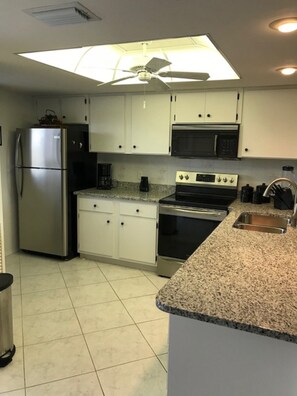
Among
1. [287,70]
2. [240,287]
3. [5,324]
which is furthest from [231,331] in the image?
[287,70]

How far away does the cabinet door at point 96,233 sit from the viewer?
3953mm

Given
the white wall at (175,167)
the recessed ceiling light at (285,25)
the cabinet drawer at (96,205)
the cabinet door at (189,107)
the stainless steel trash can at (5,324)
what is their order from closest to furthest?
the recessed ceiling light at (285,25), the stainless steel trash can at (5,324), the cabinet door at (189,107), the white wall at (175,167), the cabinet drawer at (96,205)

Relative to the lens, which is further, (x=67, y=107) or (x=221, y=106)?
(x=67, y=107)

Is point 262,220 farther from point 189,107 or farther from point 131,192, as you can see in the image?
point 131,192

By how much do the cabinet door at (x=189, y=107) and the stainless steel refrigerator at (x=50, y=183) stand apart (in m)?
1.24

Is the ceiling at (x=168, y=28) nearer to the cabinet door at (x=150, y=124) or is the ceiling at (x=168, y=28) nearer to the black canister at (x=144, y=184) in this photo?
the cabinet door at (x=150, y=124)

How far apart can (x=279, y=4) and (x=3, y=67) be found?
2.20 meters

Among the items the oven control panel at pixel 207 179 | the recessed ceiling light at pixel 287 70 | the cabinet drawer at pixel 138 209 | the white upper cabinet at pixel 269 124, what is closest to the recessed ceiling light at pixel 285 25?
the recessed ceiling light at pixel 287 70

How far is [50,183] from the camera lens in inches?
154

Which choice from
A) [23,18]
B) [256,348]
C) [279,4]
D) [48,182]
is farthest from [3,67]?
[256,348]

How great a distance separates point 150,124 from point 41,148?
134 centimetres

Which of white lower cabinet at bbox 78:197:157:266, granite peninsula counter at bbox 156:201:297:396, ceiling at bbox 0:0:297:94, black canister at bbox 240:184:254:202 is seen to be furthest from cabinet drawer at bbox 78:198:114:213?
granite peninsula counter at bbox 156:201:297:396

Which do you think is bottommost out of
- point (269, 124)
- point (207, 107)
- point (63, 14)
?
point (269, 124)

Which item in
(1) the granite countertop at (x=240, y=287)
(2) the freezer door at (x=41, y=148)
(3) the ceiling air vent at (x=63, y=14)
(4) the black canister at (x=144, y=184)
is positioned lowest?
(1) the granite countertop at (x=240, y=287)
